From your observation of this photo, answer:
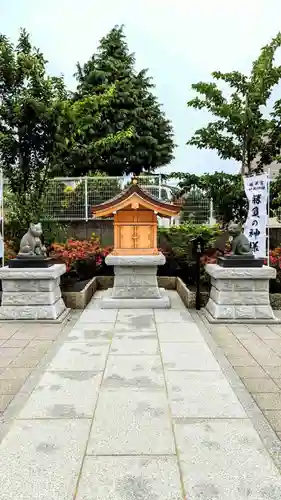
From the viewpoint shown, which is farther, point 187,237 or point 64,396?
point 187,237

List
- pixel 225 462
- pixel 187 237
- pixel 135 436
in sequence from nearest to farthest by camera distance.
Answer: pixel 225 462
pixel 135 436
pixel 187 237

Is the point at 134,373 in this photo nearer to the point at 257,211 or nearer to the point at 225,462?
the point at 225,462

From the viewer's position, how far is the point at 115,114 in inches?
831

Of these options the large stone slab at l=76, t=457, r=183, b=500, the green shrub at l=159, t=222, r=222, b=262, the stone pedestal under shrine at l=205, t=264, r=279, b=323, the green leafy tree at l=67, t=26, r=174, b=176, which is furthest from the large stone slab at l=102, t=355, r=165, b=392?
the green leafy tree at l=67, t=26, r=174, b=176

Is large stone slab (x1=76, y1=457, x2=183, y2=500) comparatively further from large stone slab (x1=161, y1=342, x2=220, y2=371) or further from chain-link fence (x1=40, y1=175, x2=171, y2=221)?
chain-link fence (x1=40, y1=175, x2=171, y2=221)

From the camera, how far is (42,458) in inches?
114

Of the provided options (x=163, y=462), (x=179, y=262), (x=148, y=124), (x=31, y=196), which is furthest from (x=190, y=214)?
(x=148, y=124)

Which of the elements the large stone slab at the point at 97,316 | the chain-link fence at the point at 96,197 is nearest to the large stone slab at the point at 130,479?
the large stone slab at the point at 97,316

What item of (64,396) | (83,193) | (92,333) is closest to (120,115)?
(83,193)

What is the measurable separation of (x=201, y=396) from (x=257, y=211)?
592cm

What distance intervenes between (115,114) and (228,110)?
39.7ft

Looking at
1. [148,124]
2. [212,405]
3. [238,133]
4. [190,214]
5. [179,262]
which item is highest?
[148,124]

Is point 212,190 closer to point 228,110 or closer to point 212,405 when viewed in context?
point 228,110

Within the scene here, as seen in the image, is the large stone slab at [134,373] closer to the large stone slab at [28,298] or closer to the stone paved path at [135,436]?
the stone paved path at [135,436]
